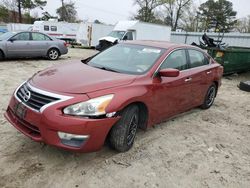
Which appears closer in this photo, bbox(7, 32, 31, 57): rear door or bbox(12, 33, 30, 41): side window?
bbox(7, 32, 31, 57): rear door

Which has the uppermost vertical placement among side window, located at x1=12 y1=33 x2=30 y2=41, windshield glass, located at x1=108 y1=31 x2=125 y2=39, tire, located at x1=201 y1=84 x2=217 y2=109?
windshield glass, located at x1=108 y1=31 x2=125 y2=39

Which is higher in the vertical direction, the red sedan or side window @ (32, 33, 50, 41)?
side window @ (32, 33, 50, 41)

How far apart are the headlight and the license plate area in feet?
1.93

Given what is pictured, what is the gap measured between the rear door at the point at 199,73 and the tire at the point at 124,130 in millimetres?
1813

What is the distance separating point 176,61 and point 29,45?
28.8 feet

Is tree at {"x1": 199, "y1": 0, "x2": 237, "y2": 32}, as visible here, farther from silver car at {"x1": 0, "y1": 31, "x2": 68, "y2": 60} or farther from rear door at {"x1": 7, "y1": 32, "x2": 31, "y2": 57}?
rear door at {"x1": 7, "y1": 32, "x2": 31, "y2": 57}

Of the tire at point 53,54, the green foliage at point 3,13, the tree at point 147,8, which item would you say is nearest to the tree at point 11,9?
the green foliage at point 3,13

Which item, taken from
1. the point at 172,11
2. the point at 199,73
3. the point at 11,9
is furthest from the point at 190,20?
the point at 199,73

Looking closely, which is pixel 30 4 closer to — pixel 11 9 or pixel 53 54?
pixel 11 9

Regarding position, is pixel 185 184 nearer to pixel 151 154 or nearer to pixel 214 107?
pixel 151 154

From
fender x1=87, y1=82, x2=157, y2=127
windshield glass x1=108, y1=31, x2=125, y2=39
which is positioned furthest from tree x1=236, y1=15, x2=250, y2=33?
fender x1=87, y1=82, x2=157, y2=127

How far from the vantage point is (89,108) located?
3.16 metres

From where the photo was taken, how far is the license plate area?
10.9 feet

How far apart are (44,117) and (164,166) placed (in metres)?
1.66
